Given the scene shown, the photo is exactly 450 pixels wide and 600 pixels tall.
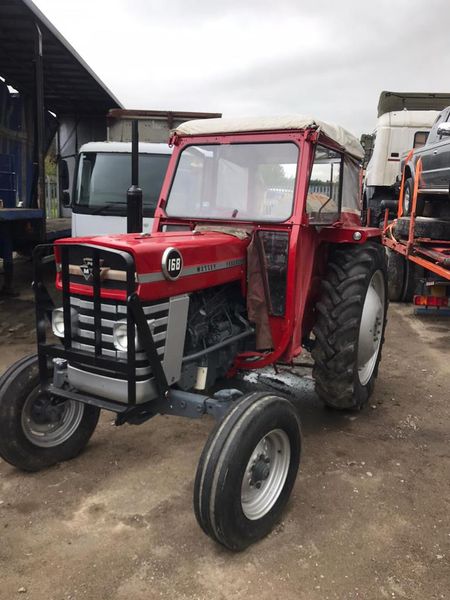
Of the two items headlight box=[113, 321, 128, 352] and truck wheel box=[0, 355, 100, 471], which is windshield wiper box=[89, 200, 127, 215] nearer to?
truck wheel box=[0, 355, 100, 471]

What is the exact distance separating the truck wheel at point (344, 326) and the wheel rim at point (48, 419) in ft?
5.46

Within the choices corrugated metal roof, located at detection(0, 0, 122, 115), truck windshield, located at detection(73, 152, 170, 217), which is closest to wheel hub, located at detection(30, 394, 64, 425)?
truck windshield, located at detection(73, 152, 170, 217)

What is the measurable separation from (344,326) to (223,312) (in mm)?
862

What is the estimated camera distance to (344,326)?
346cm

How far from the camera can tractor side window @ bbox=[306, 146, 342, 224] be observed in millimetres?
3383

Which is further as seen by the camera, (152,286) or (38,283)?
(38,283)

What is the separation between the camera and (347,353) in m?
3.49

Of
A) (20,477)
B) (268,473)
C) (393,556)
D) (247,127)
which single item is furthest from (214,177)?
(393,556)

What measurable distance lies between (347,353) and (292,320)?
52 centimetres

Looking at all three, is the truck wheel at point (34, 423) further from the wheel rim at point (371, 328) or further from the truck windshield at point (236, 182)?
the wheel rim at point (371, 328)

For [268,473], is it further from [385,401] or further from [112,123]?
[112,123]

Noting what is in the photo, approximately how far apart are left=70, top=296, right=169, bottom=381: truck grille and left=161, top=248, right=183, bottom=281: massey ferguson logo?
0.47 feet

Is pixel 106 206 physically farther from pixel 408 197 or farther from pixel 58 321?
pixel 58 321

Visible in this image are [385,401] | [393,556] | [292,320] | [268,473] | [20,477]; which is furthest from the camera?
[385,401]
